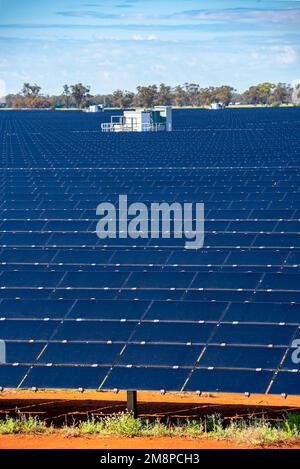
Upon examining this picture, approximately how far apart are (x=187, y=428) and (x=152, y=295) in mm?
3390

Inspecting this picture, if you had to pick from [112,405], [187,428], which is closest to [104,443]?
[187,428]

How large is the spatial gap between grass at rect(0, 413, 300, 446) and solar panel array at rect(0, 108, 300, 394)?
2.73ft

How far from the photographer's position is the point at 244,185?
36.6 m

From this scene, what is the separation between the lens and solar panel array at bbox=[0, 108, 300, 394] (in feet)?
44.0

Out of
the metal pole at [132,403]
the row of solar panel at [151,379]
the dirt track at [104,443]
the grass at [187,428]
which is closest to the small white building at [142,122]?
the metal pole at [132,403]

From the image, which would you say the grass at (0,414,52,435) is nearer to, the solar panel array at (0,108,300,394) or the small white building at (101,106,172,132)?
the solar panel array at (0,108,300,394)

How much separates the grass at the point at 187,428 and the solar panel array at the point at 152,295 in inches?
32.7

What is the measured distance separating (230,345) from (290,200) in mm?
17390

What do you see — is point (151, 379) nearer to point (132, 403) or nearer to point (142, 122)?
point (132, 403)

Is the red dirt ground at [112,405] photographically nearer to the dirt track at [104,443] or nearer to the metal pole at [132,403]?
the dirt track at [104,443]

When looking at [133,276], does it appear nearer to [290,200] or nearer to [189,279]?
[189,279]

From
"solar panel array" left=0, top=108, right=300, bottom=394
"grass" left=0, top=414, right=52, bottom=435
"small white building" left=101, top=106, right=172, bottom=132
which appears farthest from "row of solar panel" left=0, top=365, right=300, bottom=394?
"small white building" left=101, top=106, right=172, bottom=132

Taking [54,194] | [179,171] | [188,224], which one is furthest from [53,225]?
[179,171]

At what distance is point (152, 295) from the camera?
16.8 meters
